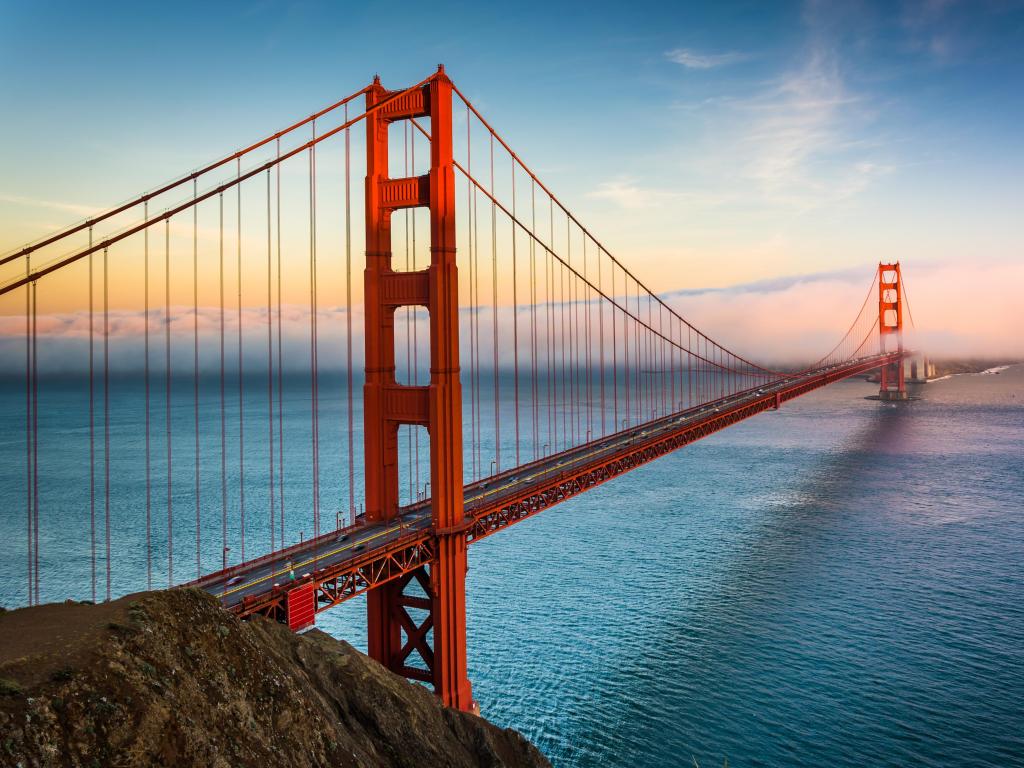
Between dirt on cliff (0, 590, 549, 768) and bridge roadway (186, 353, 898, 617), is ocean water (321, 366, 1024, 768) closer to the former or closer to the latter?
bridge roadway (186, 353, 898, 617)

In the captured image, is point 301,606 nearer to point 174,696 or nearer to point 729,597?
point 174,696

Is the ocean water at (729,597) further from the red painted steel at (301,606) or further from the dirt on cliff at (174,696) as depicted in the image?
the dirt on cliff at (174,696)

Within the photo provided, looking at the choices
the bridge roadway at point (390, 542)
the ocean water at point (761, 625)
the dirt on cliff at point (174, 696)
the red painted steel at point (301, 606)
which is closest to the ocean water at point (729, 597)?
the ocean water at point (761, 625)

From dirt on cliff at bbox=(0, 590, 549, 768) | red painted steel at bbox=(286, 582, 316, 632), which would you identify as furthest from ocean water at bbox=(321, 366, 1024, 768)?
dirt on cliff at bbox=(0, 590, 549, 768)

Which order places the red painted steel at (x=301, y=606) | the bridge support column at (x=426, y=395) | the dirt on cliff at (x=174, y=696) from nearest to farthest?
the dirt on cliff at (x=174, y=696)
the red painted steel at (x=301, y=606)
the bridge support column at (x=426, y=395)

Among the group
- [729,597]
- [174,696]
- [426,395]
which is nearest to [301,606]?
[174,696]
